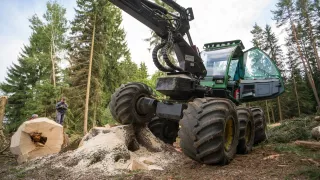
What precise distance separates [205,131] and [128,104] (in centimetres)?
209

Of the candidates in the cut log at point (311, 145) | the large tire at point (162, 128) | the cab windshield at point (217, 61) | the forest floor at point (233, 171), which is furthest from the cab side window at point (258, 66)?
the forest floor at point (233, 171)

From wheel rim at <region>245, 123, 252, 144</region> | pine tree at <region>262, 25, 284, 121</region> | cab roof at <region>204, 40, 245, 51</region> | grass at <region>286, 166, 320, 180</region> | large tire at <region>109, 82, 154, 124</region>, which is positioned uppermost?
pine tree at <region>262, 25, 284, 121</region>

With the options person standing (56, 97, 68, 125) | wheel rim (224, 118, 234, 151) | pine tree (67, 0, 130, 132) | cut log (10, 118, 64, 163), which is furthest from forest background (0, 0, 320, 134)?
wheel rim (224, 118, 234, 151)

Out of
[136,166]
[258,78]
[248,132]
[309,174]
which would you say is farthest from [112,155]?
[258,78]

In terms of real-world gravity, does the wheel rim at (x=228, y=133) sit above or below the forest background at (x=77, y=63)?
below

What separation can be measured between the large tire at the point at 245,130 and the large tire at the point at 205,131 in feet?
3.99

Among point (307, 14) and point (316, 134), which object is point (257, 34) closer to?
point (307, 14)

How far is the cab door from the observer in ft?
23.2

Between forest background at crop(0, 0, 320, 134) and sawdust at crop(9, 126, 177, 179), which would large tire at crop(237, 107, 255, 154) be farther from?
forest background at crop(0, 0, 320, 134)

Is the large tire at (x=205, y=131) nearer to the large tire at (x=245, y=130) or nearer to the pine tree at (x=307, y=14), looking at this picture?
the large tire at (x=245, y=130)

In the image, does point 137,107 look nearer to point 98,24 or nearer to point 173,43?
point 173,43

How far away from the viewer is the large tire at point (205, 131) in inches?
155

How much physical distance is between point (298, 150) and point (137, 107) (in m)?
3.48

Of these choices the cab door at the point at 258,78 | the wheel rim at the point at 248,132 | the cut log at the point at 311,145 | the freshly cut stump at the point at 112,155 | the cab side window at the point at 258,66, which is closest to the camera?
the freshly cut stump at the point at 112,155
